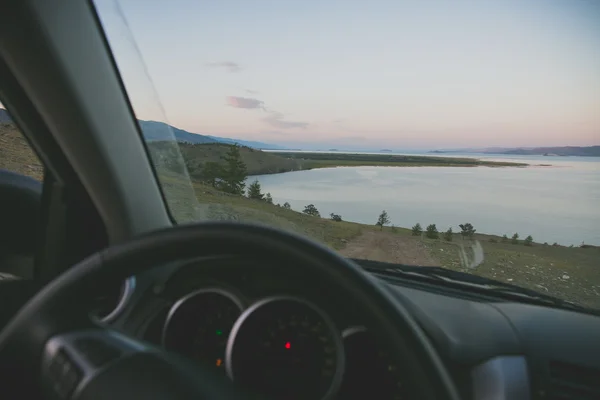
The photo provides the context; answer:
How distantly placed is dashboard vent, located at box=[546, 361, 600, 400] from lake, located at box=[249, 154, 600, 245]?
0.61 m

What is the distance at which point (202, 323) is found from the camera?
2.39 m

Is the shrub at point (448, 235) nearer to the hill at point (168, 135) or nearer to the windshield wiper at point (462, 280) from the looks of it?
the windshield wiper at point (462, 280)

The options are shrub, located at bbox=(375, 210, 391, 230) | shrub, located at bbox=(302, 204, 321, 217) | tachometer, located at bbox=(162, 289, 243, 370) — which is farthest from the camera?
shrub, located at bbox=(302, 204, 321, 217)

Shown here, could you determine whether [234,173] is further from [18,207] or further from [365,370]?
[365,370]

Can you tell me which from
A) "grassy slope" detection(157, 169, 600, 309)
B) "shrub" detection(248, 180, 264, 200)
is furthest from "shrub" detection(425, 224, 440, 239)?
"shrub" detection(248, 180, 264, 200)

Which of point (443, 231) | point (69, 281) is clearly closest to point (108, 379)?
point (69, 281)

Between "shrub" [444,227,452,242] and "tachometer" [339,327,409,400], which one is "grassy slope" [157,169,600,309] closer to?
"shrub" [444,227,452,242]

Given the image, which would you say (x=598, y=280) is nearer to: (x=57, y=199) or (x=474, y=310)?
(x=474, y=310)

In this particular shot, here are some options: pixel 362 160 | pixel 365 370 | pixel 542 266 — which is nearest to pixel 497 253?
pixel 542 266

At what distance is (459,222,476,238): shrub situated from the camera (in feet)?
9.70

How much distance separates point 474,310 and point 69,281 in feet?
5.96

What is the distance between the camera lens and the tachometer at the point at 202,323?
231cm

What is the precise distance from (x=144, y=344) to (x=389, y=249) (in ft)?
5.70

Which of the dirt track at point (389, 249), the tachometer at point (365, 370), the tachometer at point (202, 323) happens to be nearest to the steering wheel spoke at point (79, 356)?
the tachometer at point (202, 323)
